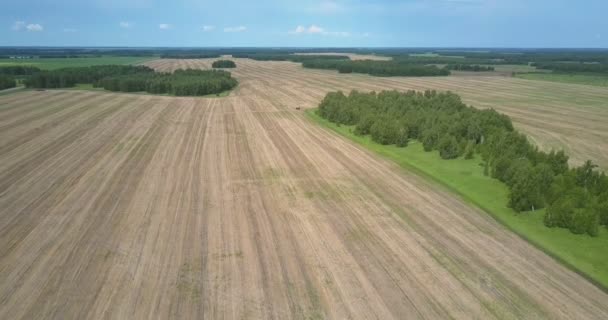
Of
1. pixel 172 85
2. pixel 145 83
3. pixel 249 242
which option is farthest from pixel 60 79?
pixel 249 242

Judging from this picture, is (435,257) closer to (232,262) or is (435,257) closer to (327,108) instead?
(232,262)

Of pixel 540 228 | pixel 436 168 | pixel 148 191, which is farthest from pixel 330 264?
pixel 436 168

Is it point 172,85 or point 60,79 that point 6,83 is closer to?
point 60,79

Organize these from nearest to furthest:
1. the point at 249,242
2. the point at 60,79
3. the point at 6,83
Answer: the point at 249,242
the point at 6,83
the point at 60,79

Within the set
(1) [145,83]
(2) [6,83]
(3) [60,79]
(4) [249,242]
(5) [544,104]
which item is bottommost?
(4) [249,242]

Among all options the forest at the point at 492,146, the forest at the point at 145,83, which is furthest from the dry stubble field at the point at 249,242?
the forest at the point at 145,83

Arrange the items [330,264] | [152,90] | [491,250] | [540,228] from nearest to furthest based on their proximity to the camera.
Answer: [330,264] < [491,250] < [540,228] < [152,90]

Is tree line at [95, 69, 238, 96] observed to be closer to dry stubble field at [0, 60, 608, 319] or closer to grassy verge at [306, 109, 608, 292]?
dry stubble field at [0, 60, 608, 319]
